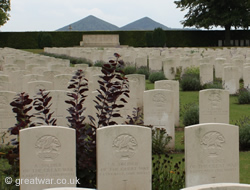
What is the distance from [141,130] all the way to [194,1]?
126 feet

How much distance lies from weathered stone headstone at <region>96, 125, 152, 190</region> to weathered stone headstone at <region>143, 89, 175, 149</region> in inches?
95.2

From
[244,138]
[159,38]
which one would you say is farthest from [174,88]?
[159,38]

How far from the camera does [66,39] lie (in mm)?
43812

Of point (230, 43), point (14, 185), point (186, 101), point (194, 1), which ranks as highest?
point (194, 1)

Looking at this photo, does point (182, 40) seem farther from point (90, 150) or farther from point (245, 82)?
point (90, 150)

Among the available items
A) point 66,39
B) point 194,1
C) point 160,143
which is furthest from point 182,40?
point 160,143

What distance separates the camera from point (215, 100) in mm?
7719

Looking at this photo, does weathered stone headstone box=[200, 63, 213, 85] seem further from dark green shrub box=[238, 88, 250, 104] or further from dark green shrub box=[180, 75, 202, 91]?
dark green shrub box=[238, 88, 250, 104]

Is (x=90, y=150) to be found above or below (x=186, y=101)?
below

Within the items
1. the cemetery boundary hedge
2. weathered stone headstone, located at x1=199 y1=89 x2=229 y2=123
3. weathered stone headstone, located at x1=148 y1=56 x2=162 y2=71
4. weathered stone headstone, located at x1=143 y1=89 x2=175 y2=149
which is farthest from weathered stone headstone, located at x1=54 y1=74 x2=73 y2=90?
the cemetery boundary hedge

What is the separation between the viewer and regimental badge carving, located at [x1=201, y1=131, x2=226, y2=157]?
5.14 metres

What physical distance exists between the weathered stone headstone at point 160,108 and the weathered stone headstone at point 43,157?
2.77 meters

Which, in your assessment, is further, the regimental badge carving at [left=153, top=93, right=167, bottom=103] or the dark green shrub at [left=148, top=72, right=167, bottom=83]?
the dark green shrub at [left=148, top=72, right=167, bottom=83]

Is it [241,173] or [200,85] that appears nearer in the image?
[241,173]
